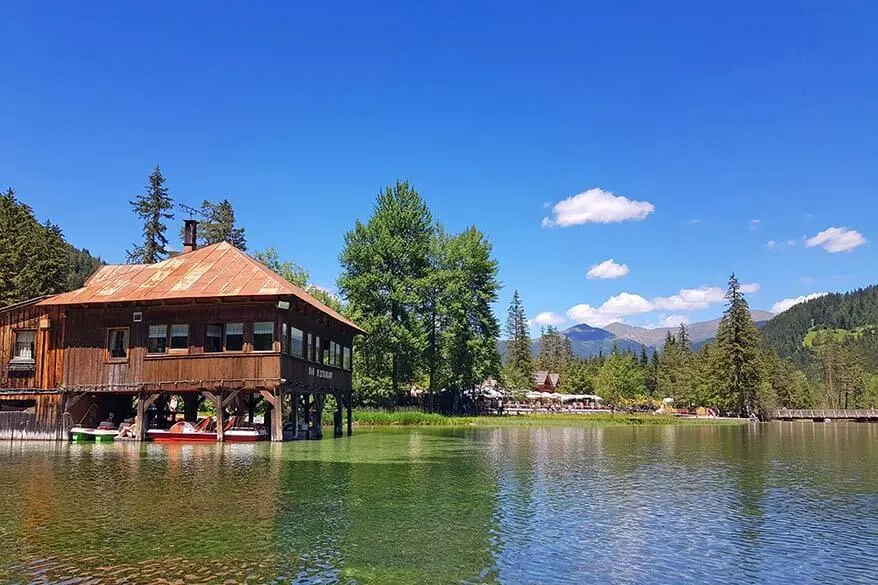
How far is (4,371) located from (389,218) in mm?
34980

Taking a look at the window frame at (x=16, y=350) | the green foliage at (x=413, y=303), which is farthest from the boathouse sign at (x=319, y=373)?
the green foliage at (x=413, y=303)

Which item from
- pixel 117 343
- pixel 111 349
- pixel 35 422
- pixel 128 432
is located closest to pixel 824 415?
pixel 128 432

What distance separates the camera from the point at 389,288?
6331cm

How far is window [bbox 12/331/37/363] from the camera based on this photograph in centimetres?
3594

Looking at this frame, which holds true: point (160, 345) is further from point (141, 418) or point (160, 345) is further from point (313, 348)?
point (313, 348)

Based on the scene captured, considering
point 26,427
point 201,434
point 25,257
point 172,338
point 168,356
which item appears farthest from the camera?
point 25,257

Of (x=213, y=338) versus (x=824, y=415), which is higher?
(x=213, y=338)

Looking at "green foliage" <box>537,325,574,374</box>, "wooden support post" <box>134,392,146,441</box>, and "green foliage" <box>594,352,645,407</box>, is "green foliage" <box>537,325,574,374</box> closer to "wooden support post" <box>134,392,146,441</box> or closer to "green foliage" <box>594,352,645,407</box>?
"green foliage" <box>594,352,645,407</box>

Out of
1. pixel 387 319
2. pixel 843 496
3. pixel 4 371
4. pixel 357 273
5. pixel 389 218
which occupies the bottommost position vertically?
pixel 843 496

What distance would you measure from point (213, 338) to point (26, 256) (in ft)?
107

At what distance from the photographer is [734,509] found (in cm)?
1623

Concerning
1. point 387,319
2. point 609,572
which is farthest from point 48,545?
point 387,319

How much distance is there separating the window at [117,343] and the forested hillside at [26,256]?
82.2 ft

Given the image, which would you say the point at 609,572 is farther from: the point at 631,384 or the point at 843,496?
the point at 631,384
